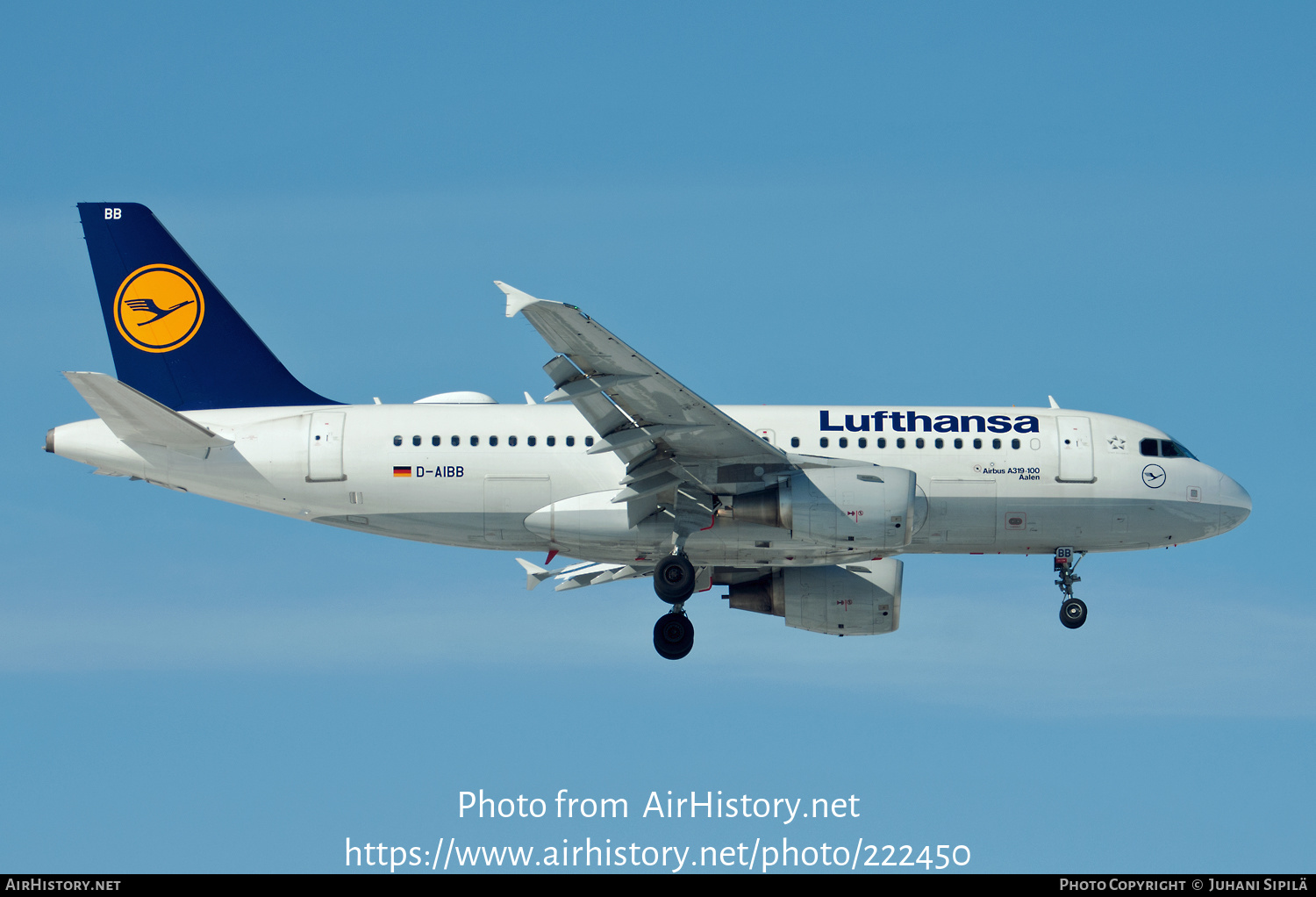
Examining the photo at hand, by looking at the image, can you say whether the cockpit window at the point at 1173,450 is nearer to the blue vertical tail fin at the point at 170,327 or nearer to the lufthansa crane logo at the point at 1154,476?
the lufthansa crane logo at the point at 1154,476

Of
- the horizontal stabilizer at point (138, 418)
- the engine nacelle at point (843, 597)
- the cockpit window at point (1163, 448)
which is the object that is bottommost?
the engine nacelle at point (843, 597)

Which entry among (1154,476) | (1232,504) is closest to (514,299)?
(1154,476)

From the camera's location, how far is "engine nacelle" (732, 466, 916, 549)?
27.5 m

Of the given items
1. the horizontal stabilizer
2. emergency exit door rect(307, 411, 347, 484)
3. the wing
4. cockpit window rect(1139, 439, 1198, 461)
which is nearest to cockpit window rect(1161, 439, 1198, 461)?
cockpit window rect(1139, 439, 1198, 461)

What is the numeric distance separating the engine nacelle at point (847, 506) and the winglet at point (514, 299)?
24.9 feet

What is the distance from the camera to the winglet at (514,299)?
22.6 m

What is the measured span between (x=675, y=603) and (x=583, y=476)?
3322 mm

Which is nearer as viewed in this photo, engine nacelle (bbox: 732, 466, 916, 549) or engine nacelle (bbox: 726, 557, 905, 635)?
engine nacelle (bbox: 732, 466, 916, 549)

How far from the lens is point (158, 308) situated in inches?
1280

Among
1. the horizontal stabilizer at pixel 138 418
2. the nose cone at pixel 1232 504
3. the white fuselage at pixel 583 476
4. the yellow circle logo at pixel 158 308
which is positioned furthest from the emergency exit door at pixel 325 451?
the nose cone at pixel 1232 504

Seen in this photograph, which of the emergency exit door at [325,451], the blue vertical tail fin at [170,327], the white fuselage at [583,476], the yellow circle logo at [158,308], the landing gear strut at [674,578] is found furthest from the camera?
the yellow circle logo at [158,308]

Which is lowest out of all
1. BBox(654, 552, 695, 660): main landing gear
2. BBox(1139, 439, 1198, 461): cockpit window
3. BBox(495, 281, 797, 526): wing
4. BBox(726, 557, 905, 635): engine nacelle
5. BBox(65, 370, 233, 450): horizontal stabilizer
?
BBox(654, 552, 695, 660): main landing gear

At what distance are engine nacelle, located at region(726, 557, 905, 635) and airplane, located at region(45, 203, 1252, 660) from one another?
84 centimetres

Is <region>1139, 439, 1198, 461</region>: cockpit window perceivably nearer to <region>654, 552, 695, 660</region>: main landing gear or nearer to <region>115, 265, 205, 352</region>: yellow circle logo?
<region>654, 552, 695, 660</region>: main landing gear
